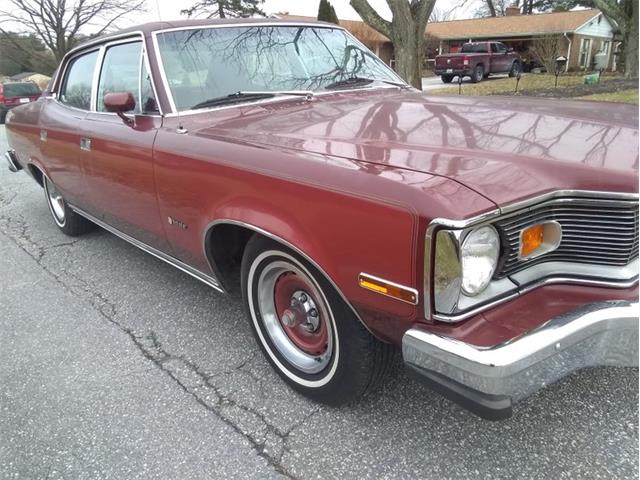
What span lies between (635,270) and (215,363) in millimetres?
1938

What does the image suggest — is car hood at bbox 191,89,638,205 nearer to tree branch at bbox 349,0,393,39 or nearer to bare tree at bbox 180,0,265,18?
tree branch at bbox 349,0,393,39

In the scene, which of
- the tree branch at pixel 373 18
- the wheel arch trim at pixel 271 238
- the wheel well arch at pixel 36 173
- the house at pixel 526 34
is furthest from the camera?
the house at pixel 526 34

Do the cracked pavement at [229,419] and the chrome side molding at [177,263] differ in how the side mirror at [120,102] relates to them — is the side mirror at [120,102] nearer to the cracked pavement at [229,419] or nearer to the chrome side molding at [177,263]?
the chrome side molding at [177,263]

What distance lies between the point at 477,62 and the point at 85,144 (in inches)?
991

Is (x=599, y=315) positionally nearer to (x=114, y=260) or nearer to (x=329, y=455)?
(x=329, y=455)

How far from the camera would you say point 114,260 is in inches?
168

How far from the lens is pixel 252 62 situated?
10.2ft

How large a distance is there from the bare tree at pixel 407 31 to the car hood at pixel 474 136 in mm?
9000

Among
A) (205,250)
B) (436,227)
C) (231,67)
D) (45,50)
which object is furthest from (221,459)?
(45,50)

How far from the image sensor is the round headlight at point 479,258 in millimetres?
1645

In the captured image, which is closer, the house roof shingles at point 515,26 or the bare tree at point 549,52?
the bare tree at point 549,52

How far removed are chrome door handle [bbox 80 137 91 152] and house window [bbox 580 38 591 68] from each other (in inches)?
1660

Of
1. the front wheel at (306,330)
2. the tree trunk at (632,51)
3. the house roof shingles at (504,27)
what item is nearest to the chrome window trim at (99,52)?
the front wheel at (306,330)

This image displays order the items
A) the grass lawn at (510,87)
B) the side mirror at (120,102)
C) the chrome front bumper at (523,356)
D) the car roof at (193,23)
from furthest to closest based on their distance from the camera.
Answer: the grass lawn at (510,87) < the car roof at (193,23) < the side mirror at (120,102) < the chrome front bumper at (523,356)
